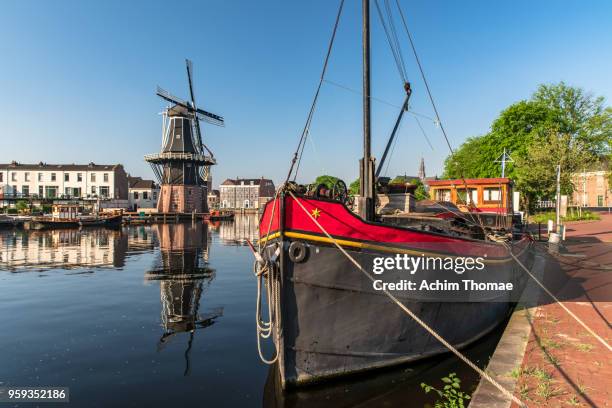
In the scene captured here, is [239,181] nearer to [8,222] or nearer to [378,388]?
[8,222]

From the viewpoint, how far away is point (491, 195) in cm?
1516

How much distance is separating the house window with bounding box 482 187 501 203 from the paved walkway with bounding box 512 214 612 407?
4282 mm

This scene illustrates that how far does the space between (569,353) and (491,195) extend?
10399 millimetres

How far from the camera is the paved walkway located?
455cm

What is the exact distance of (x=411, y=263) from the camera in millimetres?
6109

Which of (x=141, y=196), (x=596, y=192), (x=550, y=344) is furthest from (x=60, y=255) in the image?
(x=596, y=192)

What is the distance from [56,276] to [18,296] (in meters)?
3.90

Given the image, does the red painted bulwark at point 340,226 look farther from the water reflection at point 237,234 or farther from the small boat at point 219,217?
the small boat at point 219,217

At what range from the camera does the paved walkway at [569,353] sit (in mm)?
4555

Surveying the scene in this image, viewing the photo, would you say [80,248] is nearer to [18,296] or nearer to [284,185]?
[18,296]

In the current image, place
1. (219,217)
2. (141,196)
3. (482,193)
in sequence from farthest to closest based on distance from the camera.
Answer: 1. (141,196)
2. (219,217)
3. (482,193)

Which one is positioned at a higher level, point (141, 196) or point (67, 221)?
point (141, 196)

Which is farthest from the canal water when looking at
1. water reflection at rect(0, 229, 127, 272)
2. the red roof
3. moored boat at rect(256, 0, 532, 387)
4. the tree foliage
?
the tree foliage

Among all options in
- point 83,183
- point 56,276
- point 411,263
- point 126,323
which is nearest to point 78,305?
point 126,323
